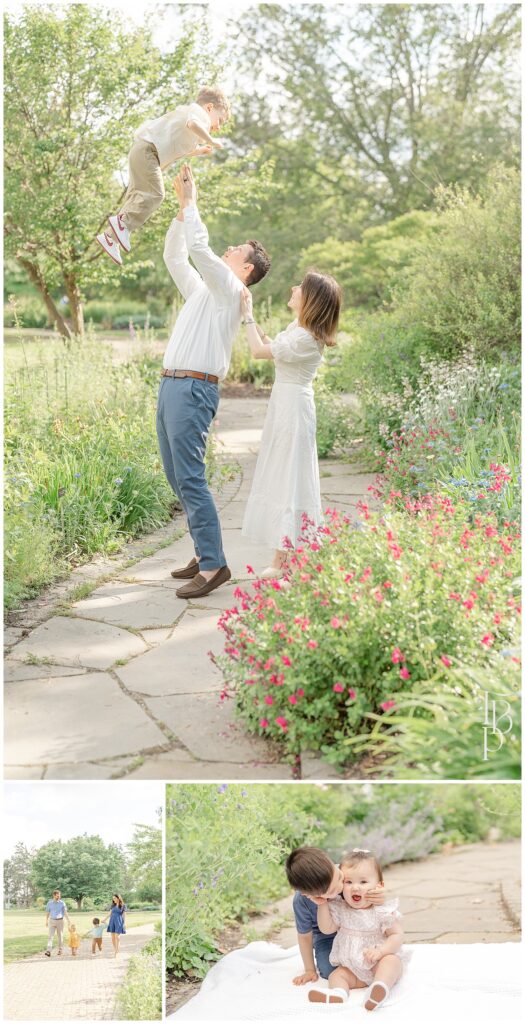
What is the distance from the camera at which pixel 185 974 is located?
11.6 feet

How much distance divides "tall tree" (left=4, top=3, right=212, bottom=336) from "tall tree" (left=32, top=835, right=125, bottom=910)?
24.4 feet

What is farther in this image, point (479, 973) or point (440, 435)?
point (440, 435)

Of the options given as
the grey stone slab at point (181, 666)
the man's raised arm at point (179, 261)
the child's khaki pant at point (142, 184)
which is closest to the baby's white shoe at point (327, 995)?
the grey stone slab at point (181, 666)

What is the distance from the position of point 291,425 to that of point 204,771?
78.5 inches

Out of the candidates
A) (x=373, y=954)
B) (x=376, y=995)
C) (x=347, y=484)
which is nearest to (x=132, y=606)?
(x=373, y=954)

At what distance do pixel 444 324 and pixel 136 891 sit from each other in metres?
5.81

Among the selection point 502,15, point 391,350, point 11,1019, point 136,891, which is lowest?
point 11,1019

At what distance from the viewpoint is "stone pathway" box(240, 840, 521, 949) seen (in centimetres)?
406

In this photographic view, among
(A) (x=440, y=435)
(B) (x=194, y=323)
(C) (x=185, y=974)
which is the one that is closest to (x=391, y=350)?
(A) (x=440, y=435)

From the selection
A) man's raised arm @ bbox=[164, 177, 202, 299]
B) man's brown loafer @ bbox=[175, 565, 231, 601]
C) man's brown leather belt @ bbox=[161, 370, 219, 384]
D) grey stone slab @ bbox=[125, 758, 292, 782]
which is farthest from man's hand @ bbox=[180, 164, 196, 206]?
grey stone slab @ bbox=[125, 758, 292, 782]

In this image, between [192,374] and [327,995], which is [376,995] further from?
[192,374]

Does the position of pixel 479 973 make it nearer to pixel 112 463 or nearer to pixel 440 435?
pixel 440 435

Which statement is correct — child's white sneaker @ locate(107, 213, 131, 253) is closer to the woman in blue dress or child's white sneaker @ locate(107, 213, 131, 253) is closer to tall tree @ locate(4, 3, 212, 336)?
the woman in blue dress

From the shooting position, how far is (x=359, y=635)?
3.13 m
